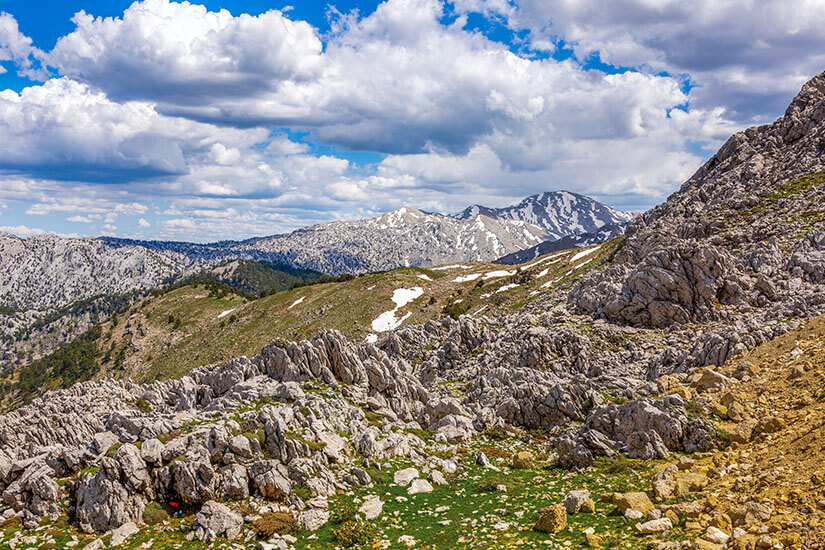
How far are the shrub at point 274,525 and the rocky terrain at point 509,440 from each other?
7cm

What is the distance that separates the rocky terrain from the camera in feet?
55.1

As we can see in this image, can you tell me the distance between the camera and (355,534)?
57.5 ft

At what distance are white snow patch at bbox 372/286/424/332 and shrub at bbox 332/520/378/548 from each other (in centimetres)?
9102

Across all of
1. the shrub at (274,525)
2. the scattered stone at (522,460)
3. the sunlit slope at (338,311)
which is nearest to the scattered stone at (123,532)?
the shrub at (274,525)

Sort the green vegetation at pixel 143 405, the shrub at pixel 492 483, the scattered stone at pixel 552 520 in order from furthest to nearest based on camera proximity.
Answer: the green vegetation at pixel 143 405 < the shrub at pixel 492 483 < the scattered stone at pixel 552 520

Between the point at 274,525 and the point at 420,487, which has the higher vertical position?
the point at 274,525

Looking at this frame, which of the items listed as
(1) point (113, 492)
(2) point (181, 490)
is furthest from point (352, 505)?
(1) point (113, 492)

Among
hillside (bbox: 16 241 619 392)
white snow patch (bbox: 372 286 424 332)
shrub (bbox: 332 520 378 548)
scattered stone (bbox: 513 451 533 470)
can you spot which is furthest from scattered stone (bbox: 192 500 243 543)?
white snow patch (bbox: 372 286 424 332)

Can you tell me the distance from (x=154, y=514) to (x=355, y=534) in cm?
971

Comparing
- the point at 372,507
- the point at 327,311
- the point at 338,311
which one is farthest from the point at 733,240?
the point at 327,311

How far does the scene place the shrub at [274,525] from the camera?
1842 cm

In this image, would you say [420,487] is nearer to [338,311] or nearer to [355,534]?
[355,534]

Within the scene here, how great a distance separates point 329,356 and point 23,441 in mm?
21483

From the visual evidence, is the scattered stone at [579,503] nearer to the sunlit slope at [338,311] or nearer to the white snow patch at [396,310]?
the sunlit slope at [338,311]
